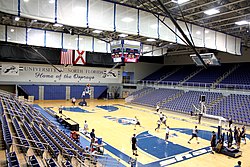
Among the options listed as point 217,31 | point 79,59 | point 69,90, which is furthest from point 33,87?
point 217,31

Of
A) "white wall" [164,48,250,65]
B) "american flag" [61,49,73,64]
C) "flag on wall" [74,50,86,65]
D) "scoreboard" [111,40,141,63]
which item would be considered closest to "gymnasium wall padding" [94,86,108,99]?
"american flag" [61,49,73,64]

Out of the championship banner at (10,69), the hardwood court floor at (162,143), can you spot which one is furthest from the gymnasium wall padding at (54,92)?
the hardwood court floor at (162,143)

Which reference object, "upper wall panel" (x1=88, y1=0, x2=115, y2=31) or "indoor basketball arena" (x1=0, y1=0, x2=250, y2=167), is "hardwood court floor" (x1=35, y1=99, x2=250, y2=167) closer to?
"indoor basketball arena" (x1=0, y1=0, x2=250, y2=167)

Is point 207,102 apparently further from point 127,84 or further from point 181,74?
point 127,84

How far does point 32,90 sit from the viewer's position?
1238 inches

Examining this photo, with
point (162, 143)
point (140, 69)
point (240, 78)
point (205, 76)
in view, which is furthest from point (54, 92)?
Result: point (240, 78)

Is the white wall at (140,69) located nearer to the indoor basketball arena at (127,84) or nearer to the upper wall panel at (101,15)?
the indoor basketball arena at (127,84)

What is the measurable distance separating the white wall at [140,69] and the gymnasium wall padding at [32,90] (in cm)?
1592

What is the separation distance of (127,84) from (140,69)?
4.52 meters

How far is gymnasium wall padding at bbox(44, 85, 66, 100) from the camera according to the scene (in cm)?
3291

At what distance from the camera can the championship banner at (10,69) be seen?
28.5m

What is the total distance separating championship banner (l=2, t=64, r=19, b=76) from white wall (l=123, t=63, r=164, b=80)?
59.8 ft

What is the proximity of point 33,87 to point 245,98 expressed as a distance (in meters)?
28.2

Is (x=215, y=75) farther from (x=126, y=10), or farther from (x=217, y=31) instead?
(x=126, y=10)
